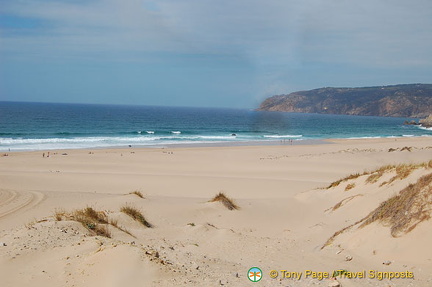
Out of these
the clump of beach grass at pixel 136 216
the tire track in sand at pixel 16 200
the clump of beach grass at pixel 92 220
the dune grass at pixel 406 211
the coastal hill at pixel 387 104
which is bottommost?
the tire track in sand at pixel 16 200

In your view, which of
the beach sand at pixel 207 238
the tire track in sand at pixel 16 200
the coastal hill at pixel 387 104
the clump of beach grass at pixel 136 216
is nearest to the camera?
the beach sand at pixel 207 238

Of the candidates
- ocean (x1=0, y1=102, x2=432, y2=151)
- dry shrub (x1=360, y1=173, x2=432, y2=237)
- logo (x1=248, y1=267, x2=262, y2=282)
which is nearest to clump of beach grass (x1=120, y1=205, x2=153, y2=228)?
logo (x1=248, y1=267, x2=262, y2=282)

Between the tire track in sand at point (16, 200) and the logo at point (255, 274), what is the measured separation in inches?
363

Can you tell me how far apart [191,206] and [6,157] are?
78.4ft

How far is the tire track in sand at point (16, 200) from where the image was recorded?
43.0 ft

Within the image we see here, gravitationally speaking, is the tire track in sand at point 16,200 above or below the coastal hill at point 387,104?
below

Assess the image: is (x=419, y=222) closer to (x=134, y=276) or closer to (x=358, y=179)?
(x=134, y=276)

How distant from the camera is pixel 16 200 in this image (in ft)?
47.7

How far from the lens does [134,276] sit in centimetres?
514

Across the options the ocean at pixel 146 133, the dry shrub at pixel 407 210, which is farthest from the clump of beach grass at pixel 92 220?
the ocean at pixel 146 133

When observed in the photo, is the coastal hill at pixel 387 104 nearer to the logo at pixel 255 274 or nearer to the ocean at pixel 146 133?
the ocean at pixel 146 133

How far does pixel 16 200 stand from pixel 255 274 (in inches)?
463
